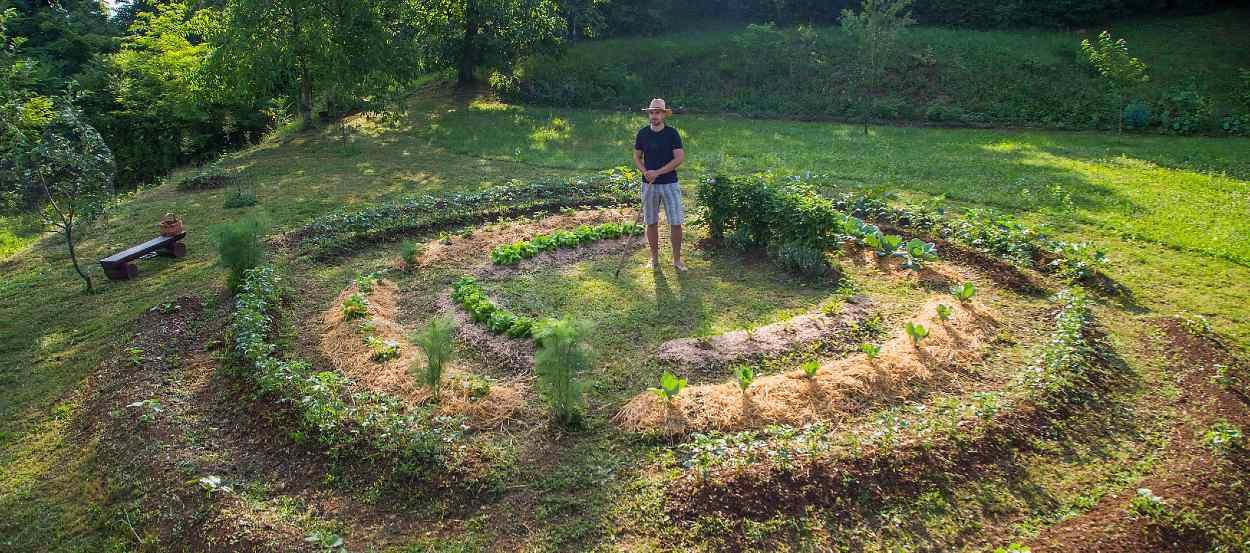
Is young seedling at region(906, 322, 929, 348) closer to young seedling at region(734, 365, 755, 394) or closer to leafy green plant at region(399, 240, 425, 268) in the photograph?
young seedling at region(734, 365, 755, 394)

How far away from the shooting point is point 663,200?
9.35 metres

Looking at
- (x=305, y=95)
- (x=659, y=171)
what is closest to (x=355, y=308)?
(x=659, y=171)

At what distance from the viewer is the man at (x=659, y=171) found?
29.4 feet

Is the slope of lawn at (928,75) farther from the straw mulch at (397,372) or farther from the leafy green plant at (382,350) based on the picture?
the leafy green plant at (382,350)

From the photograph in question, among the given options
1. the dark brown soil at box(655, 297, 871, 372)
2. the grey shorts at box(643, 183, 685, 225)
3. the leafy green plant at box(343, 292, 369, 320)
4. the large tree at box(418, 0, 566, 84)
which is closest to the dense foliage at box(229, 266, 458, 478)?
the leafy green plant at box(343, 292, 369, 320)

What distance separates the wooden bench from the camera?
985 centimetres

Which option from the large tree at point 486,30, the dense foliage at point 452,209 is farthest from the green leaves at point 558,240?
the large tree at point 486,30

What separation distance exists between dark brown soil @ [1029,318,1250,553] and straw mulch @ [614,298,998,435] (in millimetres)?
1674

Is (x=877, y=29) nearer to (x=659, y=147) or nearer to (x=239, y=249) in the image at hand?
(x=659, y=147)

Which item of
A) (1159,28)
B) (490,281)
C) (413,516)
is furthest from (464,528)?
(1159,28)

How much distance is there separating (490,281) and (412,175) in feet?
23.7

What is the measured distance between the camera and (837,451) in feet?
17.9

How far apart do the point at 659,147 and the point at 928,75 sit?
16.9m

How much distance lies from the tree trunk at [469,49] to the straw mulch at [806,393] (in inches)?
757
